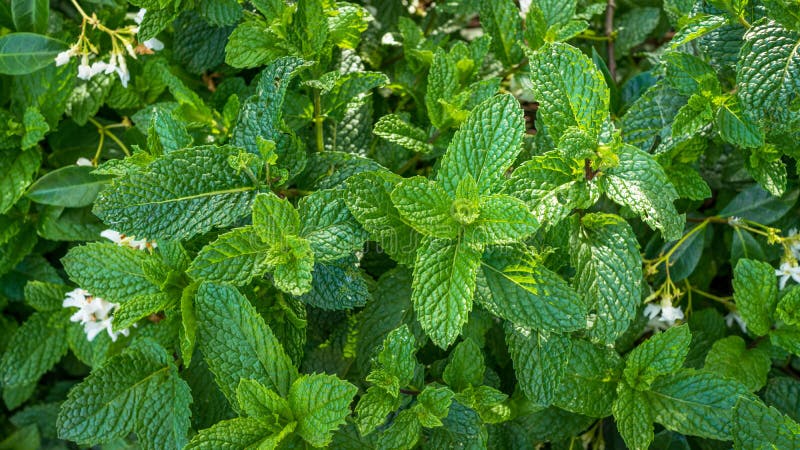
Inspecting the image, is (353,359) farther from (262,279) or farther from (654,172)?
(654,172)

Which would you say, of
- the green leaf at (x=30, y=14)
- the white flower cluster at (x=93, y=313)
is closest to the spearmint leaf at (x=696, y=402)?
the white flower cluster at (x=93, y=313)

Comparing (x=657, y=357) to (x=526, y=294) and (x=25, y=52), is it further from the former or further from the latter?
(x=25, y=52)

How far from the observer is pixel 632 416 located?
1.13 meters

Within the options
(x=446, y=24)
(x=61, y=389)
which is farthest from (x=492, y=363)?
(x=61, y=389)

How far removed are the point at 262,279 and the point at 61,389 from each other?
85 centimetres

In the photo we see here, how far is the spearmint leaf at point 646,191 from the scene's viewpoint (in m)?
0.98

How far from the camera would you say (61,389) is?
5.42ft

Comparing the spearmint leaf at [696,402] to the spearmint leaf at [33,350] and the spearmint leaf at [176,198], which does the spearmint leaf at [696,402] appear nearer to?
the spearmint leaf at [176,198]

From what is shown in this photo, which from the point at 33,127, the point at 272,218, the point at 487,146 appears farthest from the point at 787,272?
the point at 33,127

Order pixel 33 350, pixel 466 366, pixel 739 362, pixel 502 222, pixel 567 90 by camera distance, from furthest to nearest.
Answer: pixel 33 350, pixel 739 362, pixel 466 366, pixel 567 90, pixel 502 222

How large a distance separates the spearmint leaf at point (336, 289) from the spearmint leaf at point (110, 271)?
0.79 feet

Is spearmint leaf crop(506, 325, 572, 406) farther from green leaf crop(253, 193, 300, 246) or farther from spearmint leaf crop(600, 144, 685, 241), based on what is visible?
green leaf crop(253, 193, 300, 246)

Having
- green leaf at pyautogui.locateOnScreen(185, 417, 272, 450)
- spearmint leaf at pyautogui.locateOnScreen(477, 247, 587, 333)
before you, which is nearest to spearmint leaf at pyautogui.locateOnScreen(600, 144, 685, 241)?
spearmint leaf at pyautogui.locateOnScreen(477, 247, 587, 333)

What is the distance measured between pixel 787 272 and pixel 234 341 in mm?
961
